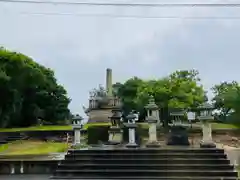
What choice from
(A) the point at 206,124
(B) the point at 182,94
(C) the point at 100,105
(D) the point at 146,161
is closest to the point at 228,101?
(B) the point at 182,94

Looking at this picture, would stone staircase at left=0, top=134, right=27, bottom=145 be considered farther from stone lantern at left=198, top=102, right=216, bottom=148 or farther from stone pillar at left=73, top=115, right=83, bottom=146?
stone lantern at left=198, top=102, right=216, bottom=148

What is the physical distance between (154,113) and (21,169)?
8.00m

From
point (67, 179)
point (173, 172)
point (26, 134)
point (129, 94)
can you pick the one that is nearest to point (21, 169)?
point (67, 179)

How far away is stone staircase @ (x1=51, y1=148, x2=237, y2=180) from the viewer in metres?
13.7

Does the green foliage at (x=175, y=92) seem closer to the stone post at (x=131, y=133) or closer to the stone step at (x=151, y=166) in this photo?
the stone post at (x=131, y=133)

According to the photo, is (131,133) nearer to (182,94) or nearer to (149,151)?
(149,151)

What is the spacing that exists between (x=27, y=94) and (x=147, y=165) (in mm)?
33414

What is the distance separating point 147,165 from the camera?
14406mm

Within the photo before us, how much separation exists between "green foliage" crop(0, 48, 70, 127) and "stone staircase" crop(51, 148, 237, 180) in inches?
864

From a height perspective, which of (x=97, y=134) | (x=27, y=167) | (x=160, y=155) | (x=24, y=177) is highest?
(x=97, y=134)

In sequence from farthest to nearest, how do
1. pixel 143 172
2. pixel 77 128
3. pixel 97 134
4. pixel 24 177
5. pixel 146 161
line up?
pixel 97 134
pixel 77 128
pixel 24 177
pixel 146 161
pixel 143 172

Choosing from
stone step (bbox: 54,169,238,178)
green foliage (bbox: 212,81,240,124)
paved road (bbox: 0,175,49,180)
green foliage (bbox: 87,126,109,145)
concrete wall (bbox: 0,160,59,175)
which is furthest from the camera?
green foliage (bbox: 212,81,240,124)

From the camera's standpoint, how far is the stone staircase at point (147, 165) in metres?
13.7

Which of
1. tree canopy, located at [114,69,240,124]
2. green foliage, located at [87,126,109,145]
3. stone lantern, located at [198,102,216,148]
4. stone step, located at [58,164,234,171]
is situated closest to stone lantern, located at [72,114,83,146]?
stone step, located at [58,164,234,171]
